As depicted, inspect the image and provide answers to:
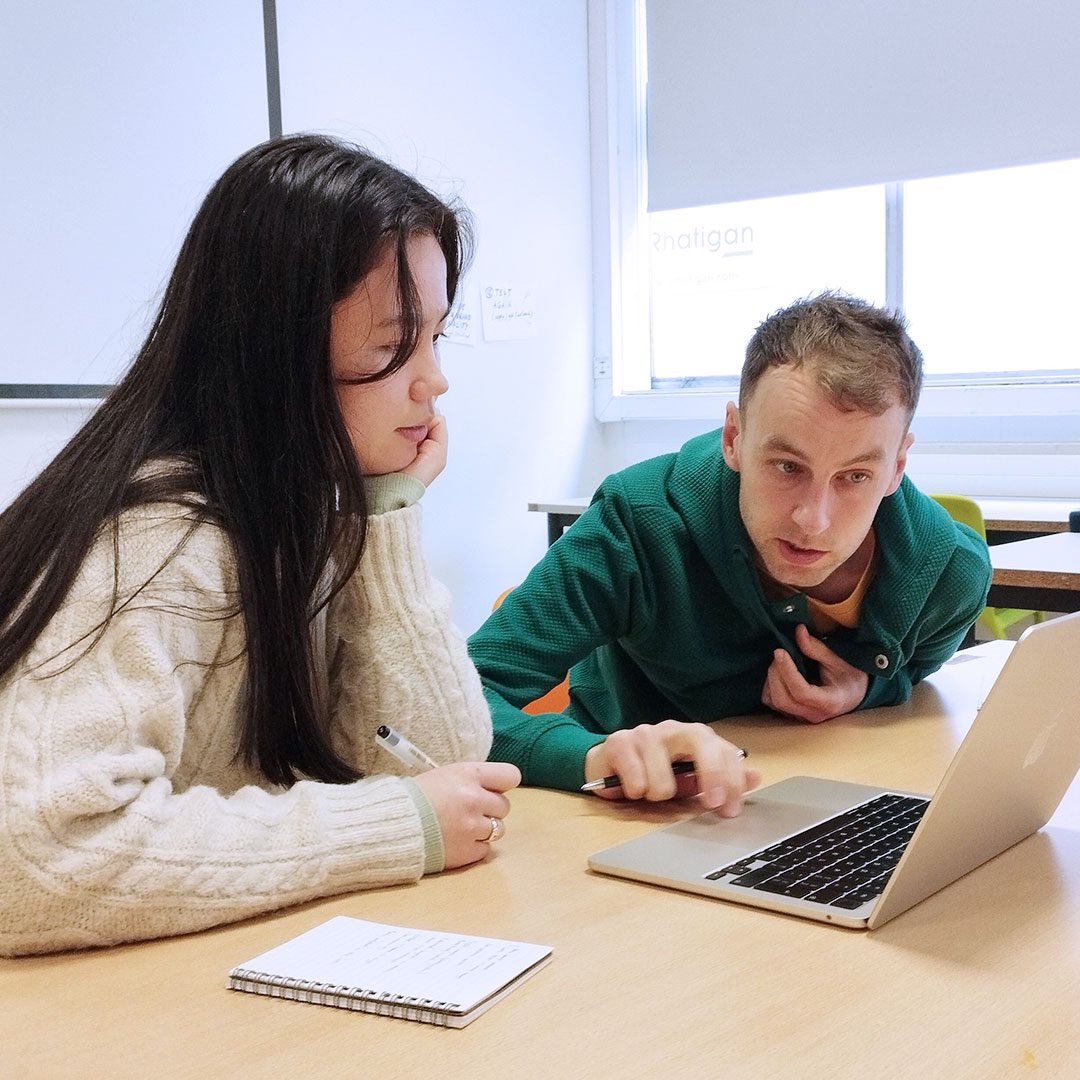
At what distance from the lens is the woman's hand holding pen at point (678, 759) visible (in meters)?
1.04

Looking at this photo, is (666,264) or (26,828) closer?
(26,828)

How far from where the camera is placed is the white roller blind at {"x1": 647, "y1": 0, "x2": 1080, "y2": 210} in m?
3.63

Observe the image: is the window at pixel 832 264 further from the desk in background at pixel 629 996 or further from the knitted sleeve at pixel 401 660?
the desk in background at pixel 629 996

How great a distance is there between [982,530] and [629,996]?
6.75 ft

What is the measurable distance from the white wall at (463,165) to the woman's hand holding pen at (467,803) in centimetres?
189

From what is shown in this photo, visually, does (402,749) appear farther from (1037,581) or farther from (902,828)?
(1037,581)

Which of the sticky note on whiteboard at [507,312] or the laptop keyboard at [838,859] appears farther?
the sticky note on whiteboard at [507,312]

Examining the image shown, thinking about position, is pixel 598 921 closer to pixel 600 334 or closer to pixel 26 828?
pixel 26 828

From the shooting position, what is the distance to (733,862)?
913 mm

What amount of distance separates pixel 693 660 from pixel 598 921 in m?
0.71

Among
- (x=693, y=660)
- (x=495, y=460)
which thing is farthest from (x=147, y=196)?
(x=693, y=660)

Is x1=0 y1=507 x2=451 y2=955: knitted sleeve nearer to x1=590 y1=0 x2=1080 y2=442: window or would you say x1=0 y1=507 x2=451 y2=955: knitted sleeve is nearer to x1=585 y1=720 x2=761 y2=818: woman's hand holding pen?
x1=585 y1=720 x2=761 y2=818: woman's hand holding pen

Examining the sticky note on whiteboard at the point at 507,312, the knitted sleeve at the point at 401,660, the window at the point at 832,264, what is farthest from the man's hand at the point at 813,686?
the sticky note on whiteboard at the point at 507,312

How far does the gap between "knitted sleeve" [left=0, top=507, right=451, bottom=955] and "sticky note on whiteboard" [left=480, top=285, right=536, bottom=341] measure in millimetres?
3102
